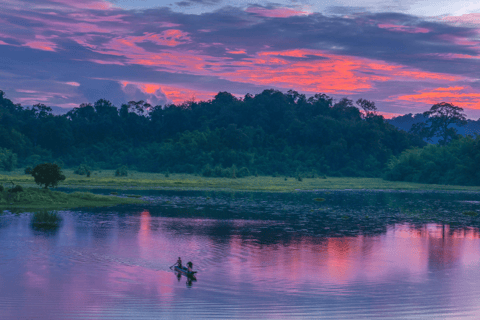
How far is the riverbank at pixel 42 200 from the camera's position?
40156 mm

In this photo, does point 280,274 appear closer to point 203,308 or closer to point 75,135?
point 203,308

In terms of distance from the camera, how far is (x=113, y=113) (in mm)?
131125

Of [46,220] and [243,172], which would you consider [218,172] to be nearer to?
[243,172]

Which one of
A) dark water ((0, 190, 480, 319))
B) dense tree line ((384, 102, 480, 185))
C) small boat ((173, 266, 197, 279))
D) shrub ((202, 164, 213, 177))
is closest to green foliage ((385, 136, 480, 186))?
dense tree line ((384, 102, 480, 185))

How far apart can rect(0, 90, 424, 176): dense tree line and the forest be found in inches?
9.1

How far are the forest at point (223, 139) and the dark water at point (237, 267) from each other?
59858mm

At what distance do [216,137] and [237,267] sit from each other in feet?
307

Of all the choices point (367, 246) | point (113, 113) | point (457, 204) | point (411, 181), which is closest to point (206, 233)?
point (367, 246)

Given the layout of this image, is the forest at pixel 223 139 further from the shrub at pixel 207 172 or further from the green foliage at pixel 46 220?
the green foliage at pixel 46 220

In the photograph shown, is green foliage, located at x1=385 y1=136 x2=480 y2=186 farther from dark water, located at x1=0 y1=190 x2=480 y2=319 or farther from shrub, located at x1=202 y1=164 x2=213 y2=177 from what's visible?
dark water, located at x1=0 y1=190 x2=480 y2=319

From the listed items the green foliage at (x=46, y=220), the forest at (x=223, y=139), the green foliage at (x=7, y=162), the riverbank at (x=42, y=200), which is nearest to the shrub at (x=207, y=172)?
the forest at (x=223, y=139)

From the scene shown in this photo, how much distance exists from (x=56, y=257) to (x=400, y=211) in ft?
111

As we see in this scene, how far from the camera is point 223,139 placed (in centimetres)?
11450

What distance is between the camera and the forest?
106m
